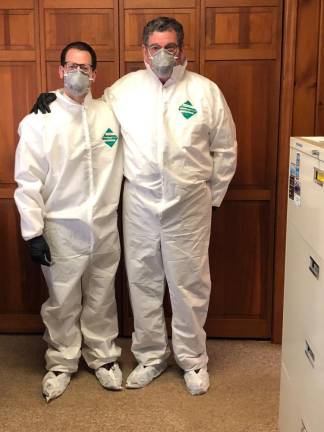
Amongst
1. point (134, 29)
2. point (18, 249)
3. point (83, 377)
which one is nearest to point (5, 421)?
point (83, 377)

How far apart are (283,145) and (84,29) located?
1.13 m

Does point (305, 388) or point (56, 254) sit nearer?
point (305, 388)

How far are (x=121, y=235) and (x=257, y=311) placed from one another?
2.77 feet

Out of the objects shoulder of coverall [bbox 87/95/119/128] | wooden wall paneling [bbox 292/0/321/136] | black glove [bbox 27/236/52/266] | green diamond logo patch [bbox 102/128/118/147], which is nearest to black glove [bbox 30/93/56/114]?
shoulder of coverall [bbox 87/95/119/128]

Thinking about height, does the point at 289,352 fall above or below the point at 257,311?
above

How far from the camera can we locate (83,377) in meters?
2.56

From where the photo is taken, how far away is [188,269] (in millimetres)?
2418

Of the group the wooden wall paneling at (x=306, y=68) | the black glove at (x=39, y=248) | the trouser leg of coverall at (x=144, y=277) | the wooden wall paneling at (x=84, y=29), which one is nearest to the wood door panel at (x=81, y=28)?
the wooden wall paneling at (x=84, y=29)

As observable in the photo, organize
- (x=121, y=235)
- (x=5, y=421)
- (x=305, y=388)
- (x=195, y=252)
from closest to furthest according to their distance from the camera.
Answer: (x=305, y=388) < (x=5, y=421) < (x=195, y=252) < (x=121, y=235)

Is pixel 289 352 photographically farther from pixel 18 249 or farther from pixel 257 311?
pixel 18 249

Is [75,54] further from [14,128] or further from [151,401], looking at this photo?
[151,401]

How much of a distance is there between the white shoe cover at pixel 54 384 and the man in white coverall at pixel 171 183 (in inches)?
11.6

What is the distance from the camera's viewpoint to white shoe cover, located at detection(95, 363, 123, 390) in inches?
96.4

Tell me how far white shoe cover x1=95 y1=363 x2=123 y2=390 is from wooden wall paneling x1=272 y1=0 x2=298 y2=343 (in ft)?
2.95
